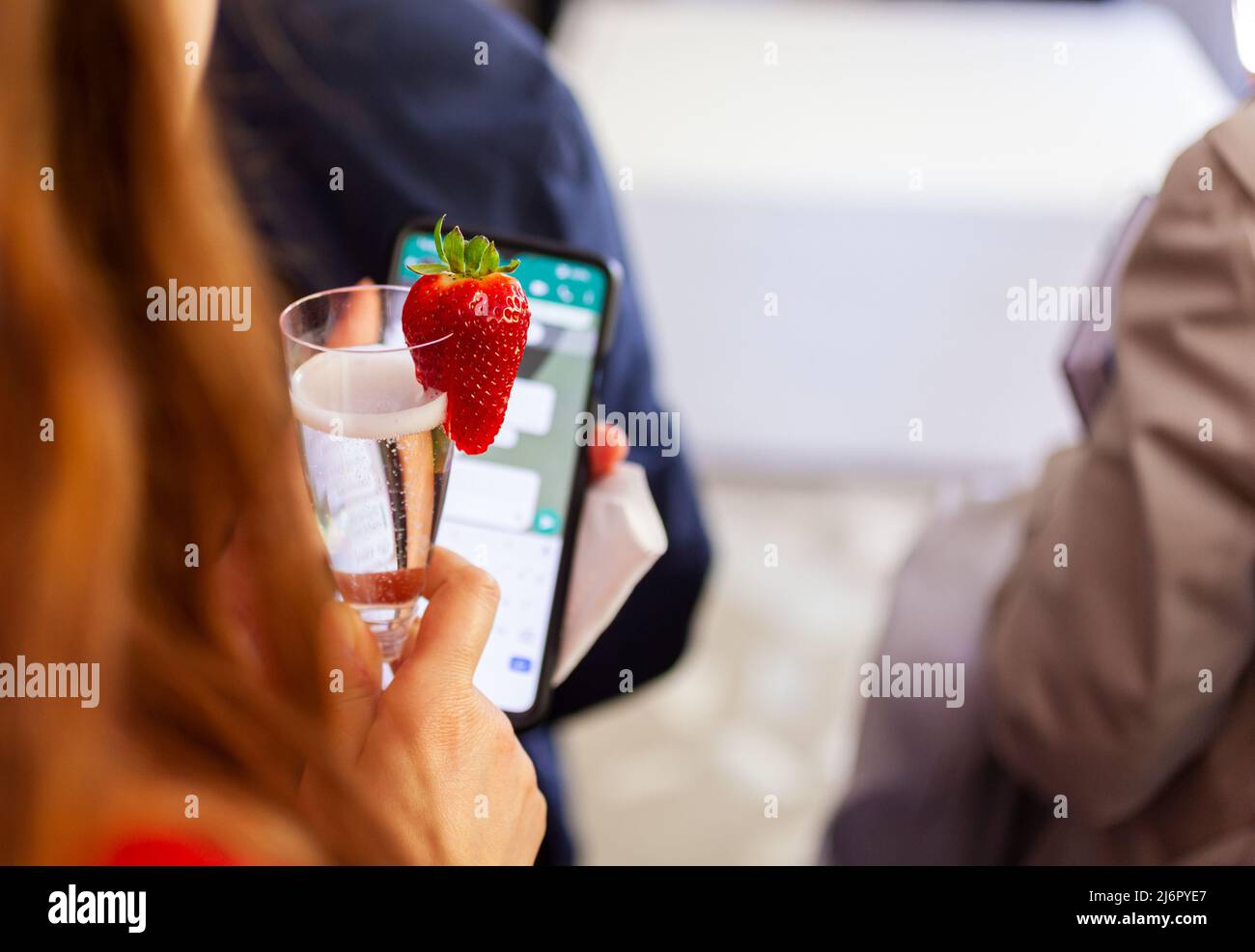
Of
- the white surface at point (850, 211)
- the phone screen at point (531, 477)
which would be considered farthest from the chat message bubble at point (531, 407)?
the white surface at point (850, 211)

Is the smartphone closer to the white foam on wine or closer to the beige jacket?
the white foam on wine

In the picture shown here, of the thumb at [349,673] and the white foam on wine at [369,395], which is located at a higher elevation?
the white foam on wine at [369,395]

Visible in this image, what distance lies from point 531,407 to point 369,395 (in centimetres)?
9

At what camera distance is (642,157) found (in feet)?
4.62

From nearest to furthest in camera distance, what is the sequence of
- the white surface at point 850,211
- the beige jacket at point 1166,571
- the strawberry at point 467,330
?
the strawberry at point 467,330 → the beige jacket at point 1166,571 → the white surface at point 850,211

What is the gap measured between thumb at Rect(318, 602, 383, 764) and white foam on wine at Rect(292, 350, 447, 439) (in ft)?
0.23

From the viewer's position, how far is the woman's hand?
0.33 m

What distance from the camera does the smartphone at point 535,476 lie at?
0.37 meters

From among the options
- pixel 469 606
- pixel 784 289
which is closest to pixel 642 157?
pixel 784 289

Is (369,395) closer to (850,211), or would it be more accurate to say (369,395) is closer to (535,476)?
(535,476)

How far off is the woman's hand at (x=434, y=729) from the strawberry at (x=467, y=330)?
7cm

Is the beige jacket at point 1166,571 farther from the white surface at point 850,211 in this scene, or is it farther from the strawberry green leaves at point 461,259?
the white surface at point 850,211
